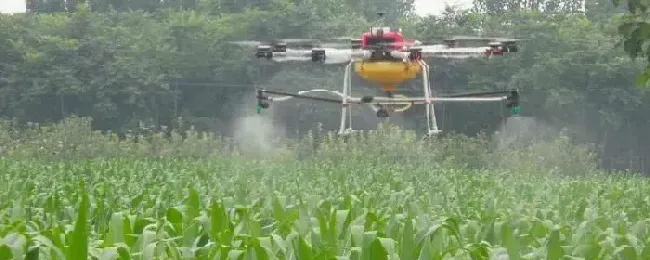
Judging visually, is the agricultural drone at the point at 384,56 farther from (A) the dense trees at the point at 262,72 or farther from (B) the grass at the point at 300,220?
(A) the dense trees at the point at 262,72

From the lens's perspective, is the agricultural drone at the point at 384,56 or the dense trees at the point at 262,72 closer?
the agricultural drone at the point at 384,56

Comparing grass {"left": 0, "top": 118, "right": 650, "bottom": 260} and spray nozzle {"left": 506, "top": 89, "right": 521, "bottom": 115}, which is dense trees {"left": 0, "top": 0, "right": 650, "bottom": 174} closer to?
grass {"left": 0, "top": 118, "right": 650, "bottom": 260}

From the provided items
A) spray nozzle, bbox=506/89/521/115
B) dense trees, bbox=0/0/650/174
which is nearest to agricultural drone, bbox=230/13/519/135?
spray nozzle, bbox=506/89/521/115

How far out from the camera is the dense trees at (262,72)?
60.9m

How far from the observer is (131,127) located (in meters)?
62.2

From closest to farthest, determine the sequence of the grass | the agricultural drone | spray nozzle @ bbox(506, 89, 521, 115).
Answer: the grass, the agricultural drone, spray nozzle @ bbox(506, 89, 521, 115)

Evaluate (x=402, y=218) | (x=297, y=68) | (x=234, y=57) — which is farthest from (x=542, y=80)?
(x=402, y=218)

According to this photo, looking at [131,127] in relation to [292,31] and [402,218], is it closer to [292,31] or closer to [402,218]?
[292,31]

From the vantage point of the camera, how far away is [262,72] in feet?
212

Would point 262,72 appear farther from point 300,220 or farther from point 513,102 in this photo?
point 300,220

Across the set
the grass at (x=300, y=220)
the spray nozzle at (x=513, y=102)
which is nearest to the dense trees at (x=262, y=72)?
the grass at (x=300, y=220)

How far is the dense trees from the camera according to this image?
60.9 metres

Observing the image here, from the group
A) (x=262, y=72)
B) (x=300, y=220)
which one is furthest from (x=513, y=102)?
(x=262, y=72)

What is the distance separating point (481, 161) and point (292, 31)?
1025 inches
